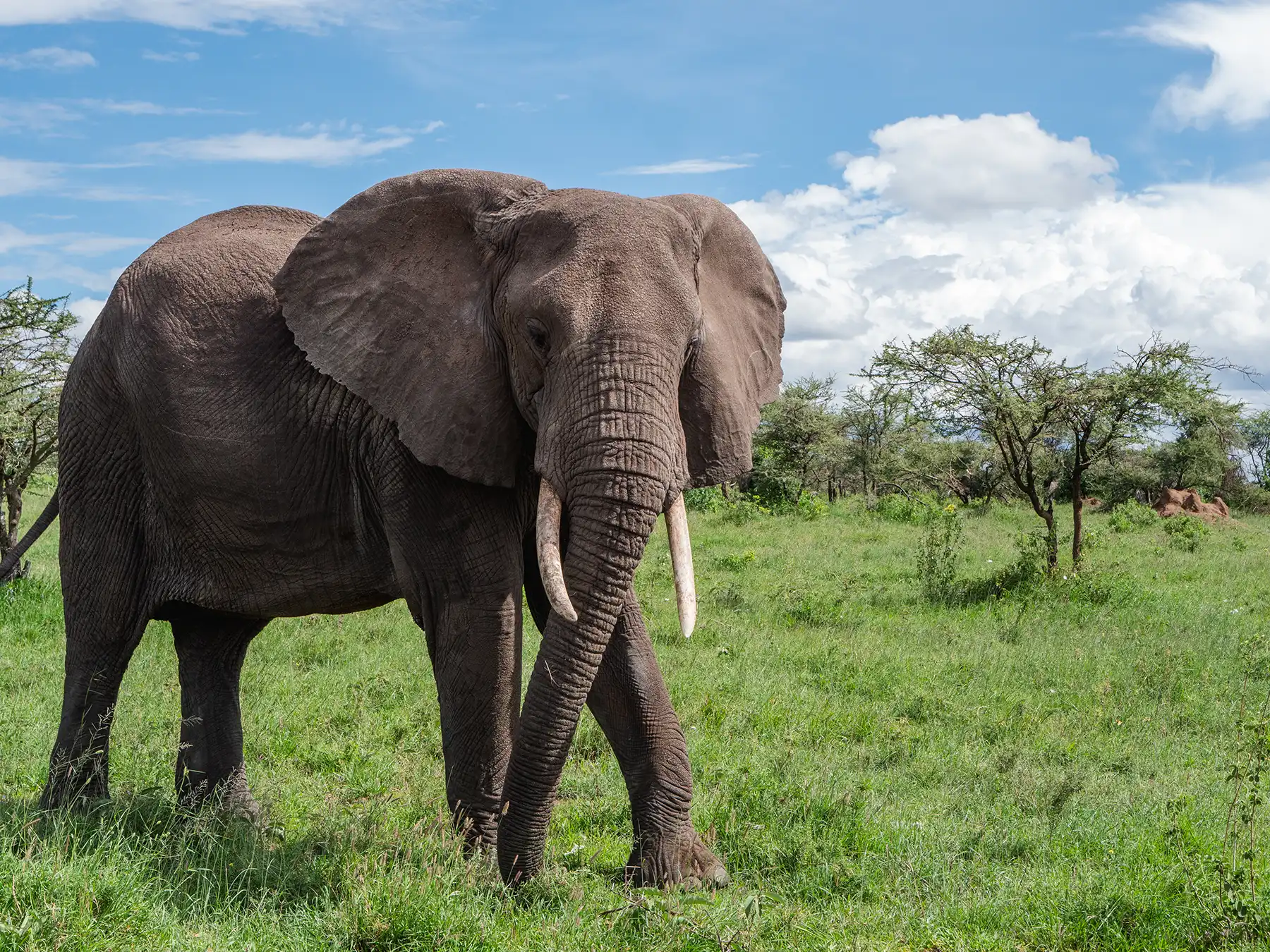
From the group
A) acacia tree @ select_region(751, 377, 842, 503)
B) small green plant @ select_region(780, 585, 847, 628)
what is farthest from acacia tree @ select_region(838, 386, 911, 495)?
small green plant @ select_region(780, 585, 847, 628)

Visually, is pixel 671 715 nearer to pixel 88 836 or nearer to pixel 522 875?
pixel 522 875

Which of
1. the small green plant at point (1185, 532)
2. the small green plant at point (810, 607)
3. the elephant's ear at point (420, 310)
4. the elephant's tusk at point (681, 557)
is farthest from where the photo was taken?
the small green plant at point (1185, 532)

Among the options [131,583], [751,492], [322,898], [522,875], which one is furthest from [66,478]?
[751,492]

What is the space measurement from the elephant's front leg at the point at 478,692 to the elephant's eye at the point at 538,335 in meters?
0.99

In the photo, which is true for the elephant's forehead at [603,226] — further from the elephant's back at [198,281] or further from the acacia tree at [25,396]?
the acacia tree at [25,396]

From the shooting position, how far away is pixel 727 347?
471cm

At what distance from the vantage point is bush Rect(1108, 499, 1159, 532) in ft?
70.2

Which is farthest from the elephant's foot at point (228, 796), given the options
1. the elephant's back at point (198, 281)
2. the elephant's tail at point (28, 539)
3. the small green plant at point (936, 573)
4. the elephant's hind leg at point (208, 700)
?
the small green plant at point (936, 573)

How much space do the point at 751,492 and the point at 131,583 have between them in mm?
23446

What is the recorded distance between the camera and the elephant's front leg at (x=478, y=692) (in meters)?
4.56

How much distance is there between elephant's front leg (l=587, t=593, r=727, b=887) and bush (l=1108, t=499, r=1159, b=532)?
58.3 ft

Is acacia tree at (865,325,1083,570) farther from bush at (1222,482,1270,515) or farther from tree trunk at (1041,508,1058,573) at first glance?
bush at (1222,482,1270,515)

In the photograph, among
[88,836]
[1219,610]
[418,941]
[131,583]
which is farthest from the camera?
[1219,610]

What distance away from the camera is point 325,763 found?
22.2 ft
